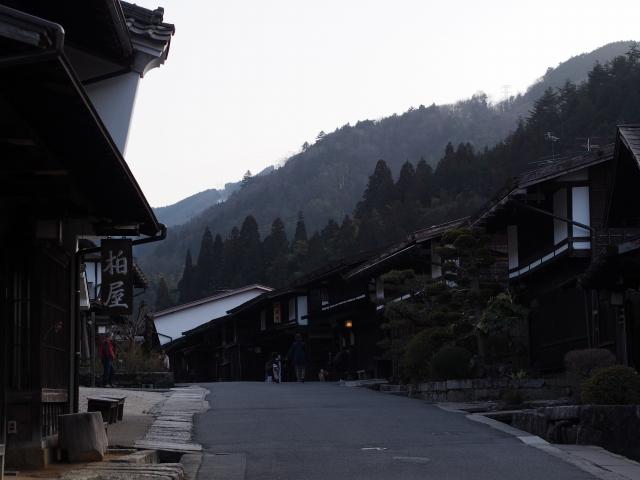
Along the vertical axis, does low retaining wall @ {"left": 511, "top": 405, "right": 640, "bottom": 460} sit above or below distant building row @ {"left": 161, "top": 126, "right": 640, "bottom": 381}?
below

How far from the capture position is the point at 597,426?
49.3ft

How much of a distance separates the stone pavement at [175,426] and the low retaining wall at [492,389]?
5.88 m

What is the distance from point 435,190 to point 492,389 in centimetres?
6146

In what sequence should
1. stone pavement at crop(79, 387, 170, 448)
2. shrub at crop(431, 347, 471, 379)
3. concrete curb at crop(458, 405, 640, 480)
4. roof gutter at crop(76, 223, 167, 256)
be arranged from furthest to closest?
shrub at crop(431, 347, 471, 379), stone pavement at crop(79, 387, 170, 448), roof gutter at crop(76, 223, 167, 256), concrete curb at crop(458, 405, 640, 480)

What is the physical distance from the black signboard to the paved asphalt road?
2.39m

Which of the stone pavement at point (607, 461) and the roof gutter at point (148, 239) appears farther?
the roof gutter at point (148, 239)

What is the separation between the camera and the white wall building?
7762 cm

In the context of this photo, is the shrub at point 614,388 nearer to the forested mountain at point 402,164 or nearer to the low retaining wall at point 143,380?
the low retaining wall at point 143,380

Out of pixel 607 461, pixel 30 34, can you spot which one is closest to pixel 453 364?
pixel 607 461

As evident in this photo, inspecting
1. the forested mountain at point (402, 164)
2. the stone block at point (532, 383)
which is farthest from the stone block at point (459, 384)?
the forested mountain at point (402, 164)

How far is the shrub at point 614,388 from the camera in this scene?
1550 centimetres

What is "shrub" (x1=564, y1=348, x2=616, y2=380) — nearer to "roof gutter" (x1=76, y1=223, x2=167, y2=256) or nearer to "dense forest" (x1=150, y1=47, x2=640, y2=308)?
"roof gutter" (x1=76, y1=223, x2=167, y2=256)

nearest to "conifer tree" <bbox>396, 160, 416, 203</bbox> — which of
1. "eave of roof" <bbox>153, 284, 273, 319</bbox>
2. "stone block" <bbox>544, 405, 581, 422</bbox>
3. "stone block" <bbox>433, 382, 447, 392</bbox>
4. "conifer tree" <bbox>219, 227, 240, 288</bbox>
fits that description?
"eave of roof" <bbox>153, 284, 273, 319</bbox>

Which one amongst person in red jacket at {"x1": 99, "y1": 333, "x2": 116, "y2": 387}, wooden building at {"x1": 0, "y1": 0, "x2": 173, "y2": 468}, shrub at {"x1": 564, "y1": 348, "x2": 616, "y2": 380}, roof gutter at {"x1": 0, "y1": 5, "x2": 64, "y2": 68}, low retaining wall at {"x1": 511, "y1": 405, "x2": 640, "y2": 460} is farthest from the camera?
person in red jacket at {"x1": 99, "y1": 333, "x2": 116, "y2": 387}
